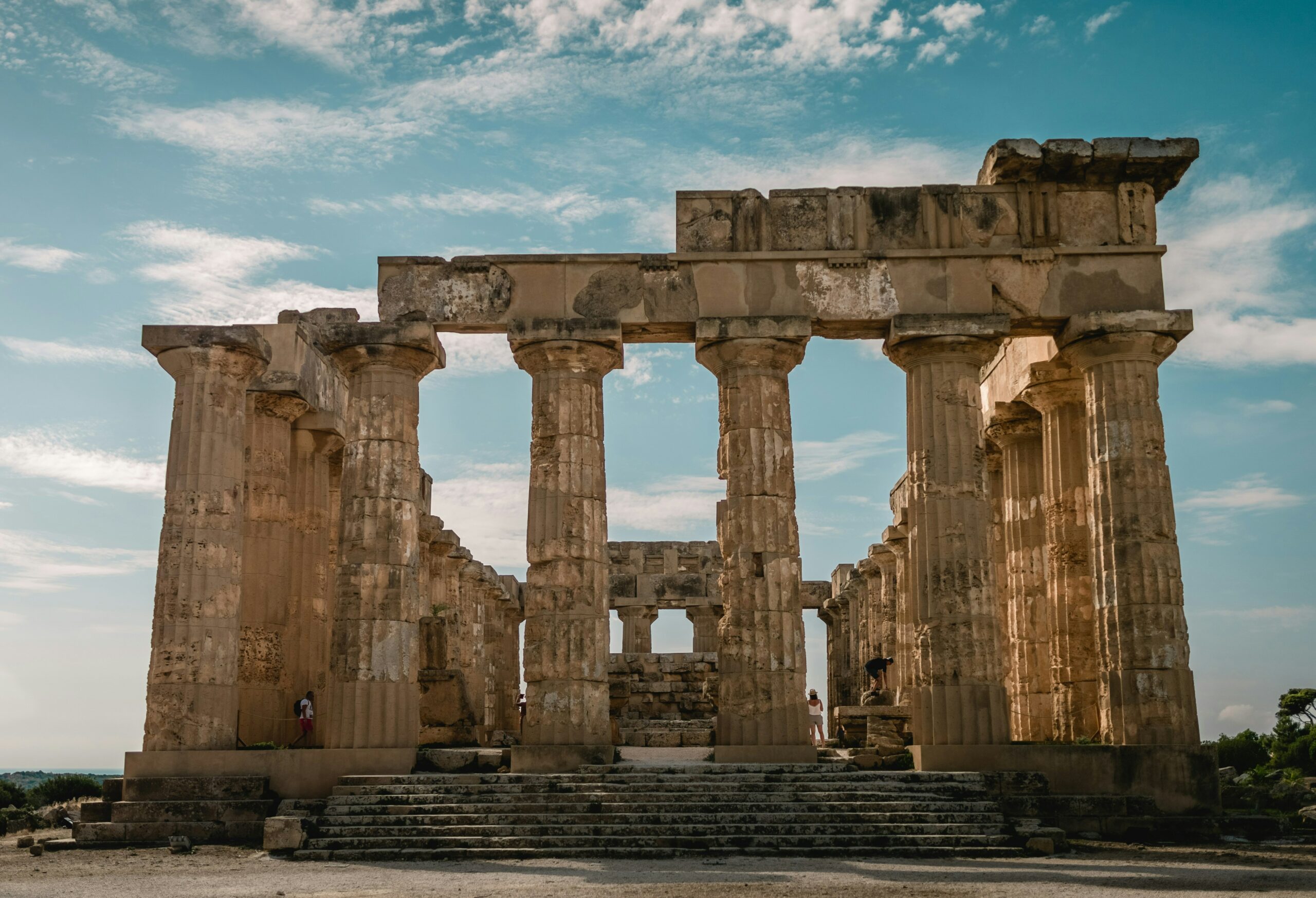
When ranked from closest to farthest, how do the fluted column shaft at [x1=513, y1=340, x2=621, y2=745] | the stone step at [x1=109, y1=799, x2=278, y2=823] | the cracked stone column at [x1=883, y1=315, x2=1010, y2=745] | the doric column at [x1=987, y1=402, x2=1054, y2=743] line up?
the stone step at [x1=109, y1=799, x2=278, y2=823] → the cracked stone column at [x1=883, y1=315, x2=1010, y2=745] → the fluted column shaft at [x1=513, y1=340, x2=621, y2=745] → the doric column at [x1=987, y1=402, x2=1054, y2=743]

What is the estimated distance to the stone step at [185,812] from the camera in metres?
18.9

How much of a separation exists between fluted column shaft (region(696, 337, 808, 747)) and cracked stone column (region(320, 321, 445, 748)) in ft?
16.0

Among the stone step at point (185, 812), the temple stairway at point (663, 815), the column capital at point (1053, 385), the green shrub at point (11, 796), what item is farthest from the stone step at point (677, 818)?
the green shrub at point (11, 796)

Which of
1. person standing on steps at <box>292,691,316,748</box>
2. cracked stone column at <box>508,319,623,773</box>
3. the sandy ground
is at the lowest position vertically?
the sandy ground

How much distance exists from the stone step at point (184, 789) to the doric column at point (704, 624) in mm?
27306

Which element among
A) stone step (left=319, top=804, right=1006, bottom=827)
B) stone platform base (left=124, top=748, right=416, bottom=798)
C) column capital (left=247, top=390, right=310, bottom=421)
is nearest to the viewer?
stone step (left=319, top=804, right=1006, bottom=827)

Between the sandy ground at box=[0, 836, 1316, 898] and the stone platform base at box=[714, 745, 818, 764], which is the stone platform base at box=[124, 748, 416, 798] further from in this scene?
the stone platform base at box=[714, 745, 818, 764]

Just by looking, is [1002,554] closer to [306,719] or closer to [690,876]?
[306,719]

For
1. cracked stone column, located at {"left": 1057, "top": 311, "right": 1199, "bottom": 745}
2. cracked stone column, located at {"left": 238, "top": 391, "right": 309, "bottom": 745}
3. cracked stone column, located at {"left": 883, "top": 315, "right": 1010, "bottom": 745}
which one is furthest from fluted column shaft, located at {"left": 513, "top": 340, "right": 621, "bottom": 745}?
cracked stone column, located at {"left": 1057, "top": 311, "right": 1199, "bottom": 745}

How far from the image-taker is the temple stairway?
16.4 metres

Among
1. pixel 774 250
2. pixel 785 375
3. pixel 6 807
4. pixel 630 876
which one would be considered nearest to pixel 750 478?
pixel 785 375

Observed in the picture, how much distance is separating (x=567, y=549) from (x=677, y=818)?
535 centimetres

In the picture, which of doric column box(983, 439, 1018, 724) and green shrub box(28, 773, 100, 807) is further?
green shrub box(28, 773, 100, 807)

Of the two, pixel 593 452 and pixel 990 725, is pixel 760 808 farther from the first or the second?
pixel 593 452
